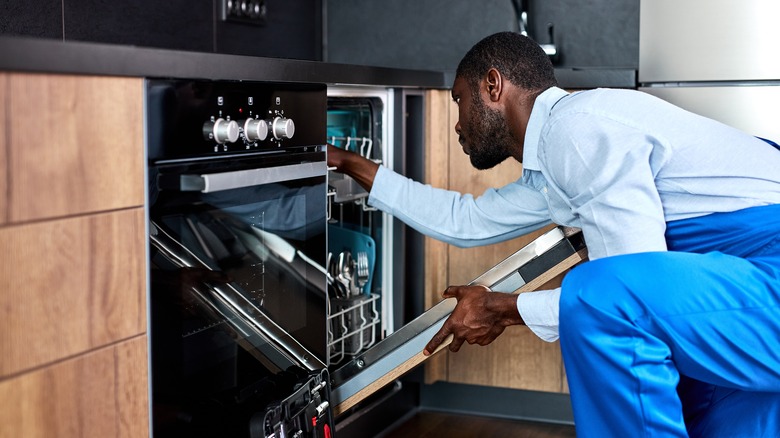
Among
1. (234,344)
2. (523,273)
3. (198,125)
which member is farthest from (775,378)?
(198,125)

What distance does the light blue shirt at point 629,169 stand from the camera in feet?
4.83

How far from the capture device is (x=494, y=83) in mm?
1708

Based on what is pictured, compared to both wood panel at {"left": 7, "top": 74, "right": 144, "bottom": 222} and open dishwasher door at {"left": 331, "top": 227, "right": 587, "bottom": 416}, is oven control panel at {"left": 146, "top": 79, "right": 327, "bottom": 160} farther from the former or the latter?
open dishwasher door at {"left": 331, "top": 227, "right": 587, "bottom": 416}

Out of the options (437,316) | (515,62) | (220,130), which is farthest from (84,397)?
(515,62)

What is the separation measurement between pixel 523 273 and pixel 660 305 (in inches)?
12.4

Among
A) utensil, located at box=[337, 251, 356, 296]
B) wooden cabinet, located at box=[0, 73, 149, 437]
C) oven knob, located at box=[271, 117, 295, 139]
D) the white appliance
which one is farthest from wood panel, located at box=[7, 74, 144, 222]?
the white appliance

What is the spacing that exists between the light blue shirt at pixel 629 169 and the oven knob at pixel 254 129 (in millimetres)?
480

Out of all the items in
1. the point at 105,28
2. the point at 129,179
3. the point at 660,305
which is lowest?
the point at 660,305

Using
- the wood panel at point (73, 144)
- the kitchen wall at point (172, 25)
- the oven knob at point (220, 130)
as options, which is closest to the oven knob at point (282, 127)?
A: the oven knob at point (220, 130)

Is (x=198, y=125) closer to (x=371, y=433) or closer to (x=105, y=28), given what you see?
(x=105, y=28)

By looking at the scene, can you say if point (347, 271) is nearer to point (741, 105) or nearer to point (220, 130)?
point (220, 130)

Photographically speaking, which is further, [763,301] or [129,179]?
[763,301]

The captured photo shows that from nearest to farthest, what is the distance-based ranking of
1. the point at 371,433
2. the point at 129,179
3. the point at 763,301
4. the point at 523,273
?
the point at 129,179
the point at 763,301
the point at 523,273
the point at 371,433

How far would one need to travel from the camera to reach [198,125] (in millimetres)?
1348
